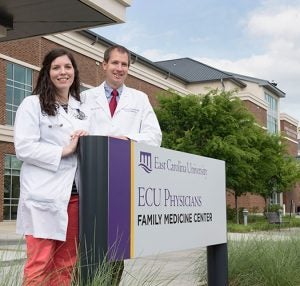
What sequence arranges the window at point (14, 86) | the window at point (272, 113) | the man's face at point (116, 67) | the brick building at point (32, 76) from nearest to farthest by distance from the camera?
the man's face at point (116, 67)
the brick building at point (32, 76)
the window at point (14, 86)
the window at point (272, 113)

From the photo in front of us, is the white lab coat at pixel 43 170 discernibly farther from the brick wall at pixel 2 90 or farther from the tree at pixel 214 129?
the brick wall at pixel 2 90

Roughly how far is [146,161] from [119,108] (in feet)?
→ 1.39

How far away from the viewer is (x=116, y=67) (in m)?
3.83

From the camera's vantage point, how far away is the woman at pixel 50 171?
121 inches

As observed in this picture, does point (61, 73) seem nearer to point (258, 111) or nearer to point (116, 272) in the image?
point (116, 272)

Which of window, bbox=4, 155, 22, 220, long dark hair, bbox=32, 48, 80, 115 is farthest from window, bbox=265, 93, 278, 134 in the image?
long dark hair, bbox=32, 48, 80, 115

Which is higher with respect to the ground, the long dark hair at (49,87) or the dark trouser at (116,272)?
the long dark hair at (49,87)

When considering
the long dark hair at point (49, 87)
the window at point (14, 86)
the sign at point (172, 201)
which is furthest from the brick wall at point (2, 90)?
the long dark hair at point (49, 87)

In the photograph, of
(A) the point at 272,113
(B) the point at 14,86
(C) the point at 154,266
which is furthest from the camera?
(A) the point at 272,113

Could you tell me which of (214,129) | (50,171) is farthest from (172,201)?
(214,129)

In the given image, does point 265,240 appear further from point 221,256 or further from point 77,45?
point 77,45

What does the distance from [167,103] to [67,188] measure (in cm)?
2444

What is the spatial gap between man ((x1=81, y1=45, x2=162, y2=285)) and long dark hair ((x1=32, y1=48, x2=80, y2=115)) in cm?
21

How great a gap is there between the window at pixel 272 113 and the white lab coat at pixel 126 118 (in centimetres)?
6152
